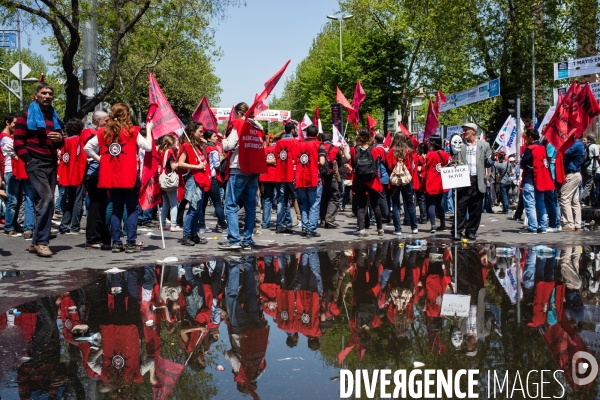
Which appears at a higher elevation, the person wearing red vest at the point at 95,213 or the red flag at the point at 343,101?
the red flag at the point at 343,101

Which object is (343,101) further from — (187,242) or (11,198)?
(11,198)

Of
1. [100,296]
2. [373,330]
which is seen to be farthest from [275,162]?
[373,330]

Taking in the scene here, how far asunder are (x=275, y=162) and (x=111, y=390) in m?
9.33

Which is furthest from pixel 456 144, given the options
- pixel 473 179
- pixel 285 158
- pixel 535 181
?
pixel 285 158

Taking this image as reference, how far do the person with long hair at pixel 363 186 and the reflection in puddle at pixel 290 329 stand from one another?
3804mm

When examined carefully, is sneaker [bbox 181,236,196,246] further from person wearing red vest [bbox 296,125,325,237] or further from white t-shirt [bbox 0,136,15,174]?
white t-shirt [bbox 0,136,15,174]

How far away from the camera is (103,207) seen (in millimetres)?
10078

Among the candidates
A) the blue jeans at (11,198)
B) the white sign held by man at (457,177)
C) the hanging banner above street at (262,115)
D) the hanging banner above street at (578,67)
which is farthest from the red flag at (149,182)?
the hanging banner above street at (262,115)

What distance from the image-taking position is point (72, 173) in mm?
11531

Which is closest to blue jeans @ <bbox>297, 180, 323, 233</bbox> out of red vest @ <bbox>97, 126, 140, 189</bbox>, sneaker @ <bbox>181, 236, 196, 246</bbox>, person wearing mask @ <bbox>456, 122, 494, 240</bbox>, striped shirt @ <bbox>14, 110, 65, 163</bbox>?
sneaker @ <bbox>181, 236, 196, 246</bbox>

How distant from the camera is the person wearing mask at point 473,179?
37.1 feet

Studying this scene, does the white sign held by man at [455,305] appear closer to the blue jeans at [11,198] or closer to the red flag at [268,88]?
→ the red flag at [268,88]

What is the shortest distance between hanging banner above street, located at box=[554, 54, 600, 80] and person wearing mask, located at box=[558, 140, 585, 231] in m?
5.42

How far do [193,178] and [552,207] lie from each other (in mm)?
6774
